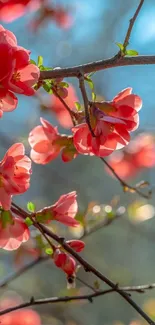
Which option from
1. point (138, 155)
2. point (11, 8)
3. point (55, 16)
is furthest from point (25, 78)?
point (55, 16)

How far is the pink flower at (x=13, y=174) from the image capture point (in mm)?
497

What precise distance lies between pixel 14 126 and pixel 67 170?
377 mm

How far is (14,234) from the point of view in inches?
21.7

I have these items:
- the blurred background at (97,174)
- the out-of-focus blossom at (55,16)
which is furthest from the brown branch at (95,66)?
the blurred background at (97,174)

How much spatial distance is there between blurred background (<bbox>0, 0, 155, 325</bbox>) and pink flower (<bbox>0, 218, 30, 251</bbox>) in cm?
153

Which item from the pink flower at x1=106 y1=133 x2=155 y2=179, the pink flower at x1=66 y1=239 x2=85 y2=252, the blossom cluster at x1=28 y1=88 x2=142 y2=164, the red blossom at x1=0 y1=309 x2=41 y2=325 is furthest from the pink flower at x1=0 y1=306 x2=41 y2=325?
the blossom cluster at x1=28 y1=88 x2=142 y2=164

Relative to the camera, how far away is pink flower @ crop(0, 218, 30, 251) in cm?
55

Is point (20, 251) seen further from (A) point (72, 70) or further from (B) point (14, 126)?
(B) point (14, 126)

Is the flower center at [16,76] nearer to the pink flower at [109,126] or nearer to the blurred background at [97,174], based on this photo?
the pink flower at [109,126]

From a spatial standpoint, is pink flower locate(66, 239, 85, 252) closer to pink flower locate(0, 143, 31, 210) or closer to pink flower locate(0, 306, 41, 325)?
pink flower locate(0, 143, 31, 210)

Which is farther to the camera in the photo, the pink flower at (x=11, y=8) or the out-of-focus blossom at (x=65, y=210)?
the pink flower at (x=11, y=8)

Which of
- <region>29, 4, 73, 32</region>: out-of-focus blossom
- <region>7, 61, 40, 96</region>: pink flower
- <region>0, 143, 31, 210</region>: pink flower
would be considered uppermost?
<region>7, 61, 40, 96</region>: pink flower

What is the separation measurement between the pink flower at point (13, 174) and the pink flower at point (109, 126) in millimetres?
52

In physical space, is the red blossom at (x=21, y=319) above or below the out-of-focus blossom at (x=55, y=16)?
below
